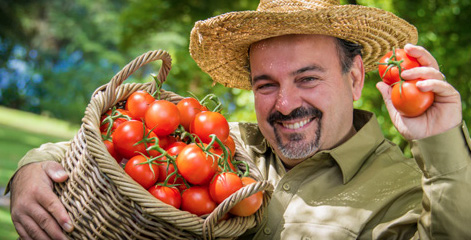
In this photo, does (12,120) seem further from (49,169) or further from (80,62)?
(49,169)

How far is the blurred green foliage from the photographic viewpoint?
402 cm

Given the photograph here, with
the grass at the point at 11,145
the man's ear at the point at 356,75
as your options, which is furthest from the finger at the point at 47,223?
the grass at the point at 11,145

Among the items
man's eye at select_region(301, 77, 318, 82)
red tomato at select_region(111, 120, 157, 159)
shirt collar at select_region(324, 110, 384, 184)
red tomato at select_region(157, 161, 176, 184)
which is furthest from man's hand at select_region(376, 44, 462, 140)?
red tomato at select_region(111, 120, 157, 159)

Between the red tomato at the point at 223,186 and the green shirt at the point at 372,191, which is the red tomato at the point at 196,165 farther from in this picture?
the green shirt at the point at 372,191

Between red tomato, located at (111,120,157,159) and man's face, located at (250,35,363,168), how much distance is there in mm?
723

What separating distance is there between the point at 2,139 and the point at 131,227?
40.7ft

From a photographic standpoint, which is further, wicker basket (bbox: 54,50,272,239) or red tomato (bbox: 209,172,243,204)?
red tomato (bbox: 209,172,243,204)

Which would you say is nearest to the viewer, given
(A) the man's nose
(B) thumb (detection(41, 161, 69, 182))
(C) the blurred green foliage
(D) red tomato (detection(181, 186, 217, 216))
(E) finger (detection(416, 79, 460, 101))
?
(E) finger (detection(416, 79, 460, 101))

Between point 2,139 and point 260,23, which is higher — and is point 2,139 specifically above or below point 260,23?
below

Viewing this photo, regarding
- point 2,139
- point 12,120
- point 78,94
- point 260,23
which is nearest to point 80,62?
point 78,94

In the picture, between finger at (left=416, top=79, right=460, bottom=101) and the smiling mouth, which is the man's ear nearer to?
the smiling mouth

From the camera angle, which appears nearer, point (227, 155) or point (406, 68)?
point (406, 68)

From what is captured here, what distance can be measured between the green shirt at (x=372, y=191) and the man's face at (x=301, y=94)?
0.36 ft

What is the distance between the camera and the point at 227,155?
193 cm
